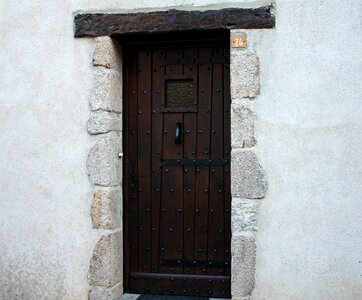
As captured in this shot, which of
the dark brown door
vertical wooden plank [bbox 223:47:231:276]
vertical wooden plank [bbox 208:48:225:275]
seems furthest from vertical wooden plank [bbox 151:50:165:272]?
vertical wooden plank [bbox 223:47:231:276]

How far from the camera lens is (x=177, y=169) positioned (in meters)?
4.23

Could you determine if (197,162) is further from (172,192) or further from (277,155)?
(277,155)

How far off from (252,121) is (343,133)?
0.64m

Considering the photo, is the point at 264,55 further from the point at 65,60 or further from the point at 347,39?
the point at 65,60

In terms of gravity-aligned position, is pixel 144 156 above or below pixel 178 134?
below

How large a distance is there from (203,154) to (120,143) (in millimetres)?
668

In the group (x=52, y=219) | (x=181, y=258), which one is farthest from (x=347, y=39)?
(x=52, y=219)

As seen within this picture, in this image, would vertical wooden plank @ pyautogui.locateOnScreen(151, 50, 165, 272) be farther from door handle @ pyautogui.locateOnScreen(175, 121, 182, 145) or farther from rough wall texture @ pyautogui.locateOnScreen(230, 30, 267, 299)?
rough wall texture @ pyautogui.locateOnScreen(230, 30, 267, 299)

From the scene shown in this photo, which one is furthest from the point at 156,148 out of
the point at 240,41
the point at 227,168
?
the point at 240,41

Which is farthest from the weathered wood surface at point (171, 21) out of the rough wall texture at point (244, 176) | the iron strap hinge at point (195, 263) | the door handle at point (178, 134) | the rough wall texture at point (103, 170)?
the iron strap hinge at point (195, 263)

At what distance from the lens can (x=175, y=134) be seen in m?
4.22

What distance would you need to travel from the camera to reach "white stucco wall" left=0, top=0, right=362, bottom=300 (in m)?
3.72

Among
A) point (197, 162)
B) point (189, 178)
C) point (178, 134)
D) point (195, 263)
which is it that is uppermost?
point (178, 134)

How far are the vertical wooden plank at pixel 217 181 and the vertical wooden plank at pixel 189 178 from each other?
0.47 ft
